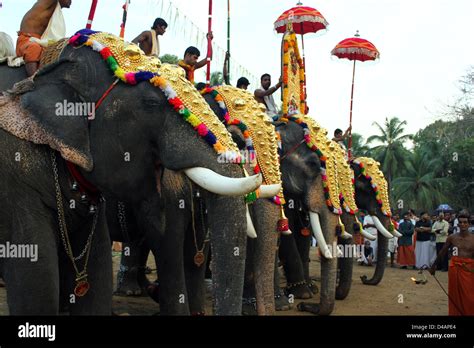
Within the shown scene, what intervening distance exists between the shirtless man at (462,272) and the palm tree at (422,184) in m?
30.4

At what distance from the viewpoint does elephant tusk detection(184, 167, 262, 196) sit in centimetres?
336

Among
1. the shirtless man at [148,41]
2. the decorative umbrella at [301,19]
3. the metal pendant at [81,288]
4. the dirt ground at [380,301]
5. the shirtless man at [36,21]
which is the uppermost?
the decorative umbrella at [301,19]

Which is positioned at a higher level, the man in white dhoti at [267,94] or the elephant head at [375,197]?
the man in white dhoti at [267,94]

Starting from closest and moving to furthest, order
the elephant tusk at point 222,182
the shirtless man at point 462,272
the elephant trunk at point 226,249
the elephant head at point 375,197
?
1. the elephant tusk at point 222,182
2. the elephant trunk at point 226,249
3. the shirtless man at point 462,272
4. the elephant head at point 375,197

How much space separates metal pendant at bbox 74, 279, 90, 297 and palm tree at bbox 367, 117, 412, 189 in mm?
42737

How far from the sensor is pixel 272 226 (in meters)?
6.65

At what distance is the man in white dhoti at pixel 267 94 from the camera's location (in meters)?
9.91

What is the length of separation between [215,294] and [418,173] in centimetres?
4082

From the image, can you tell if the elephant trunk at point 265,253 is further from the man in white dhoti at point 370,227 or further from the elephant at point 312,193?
the man in white dhoti at point 370,227

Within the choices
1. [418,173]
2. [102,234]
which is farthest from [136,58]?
[418,173]

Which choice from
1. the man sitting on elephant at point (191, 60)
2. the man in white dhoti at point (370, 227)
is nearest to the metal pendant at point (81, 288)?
the man sitting on elephant at point (191, 60)

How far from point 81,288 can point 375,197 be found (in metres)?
9.12

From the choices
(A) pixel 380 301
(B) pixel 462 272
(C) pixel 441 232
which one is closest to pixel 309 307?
(A) pixel 380 301
